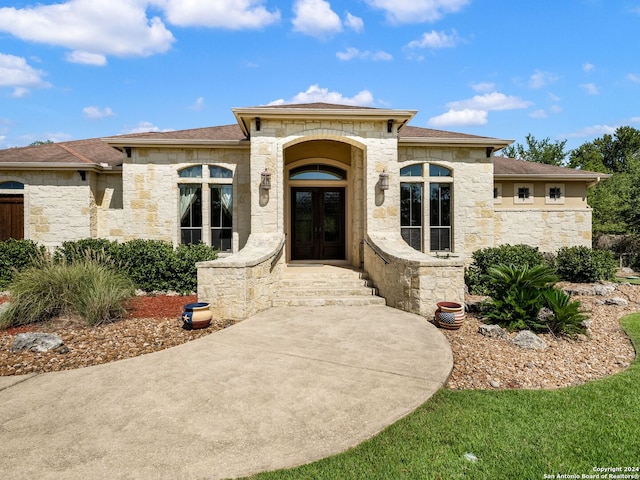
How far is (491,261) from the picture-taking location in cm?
980

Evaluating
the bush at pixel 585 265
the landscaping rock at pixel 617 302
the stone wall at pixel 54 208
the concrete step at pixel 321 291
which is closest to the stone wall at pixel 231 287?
the concrete step at pixel 321 291

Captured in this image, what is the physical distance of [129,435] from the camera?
112 inches

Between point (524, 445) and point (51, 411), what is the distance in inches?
169

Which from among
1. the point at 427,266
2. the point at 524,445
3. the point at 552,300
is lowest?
the point at 524,445

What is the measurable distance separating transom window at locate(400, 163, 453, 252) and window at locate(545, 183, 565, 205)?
4774 millimetres

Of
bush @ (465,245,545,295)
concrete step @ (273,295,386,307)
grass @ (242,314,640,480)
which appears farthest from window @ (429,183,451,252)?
grass @ (242,314,640,480)

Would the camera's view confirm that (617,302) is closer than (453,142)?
Yes

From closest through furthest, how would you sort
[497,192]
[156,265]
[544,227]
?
[156,265] → [544,227] → [497,192]

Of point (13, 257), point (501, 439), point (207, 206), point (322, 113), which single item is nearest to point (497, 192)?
point (322, 113)

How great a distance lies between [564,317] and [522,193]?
30.2 feet

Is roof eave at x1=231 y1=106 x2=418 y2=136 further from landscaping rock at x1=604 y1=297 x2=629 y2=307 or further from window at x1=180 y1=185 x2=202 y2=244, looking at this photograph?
landscaping rock at x1=604 y1=297 x2=629 y2=307

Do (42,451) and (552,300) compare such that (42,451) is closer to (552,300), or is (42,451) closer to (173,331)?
(173,331)

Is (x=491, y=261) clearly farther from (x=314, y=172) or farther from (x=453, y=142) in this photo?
(x=314, y=172)

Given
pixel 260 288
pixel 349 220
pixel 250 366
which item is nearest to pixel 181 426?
pixel 250 366
